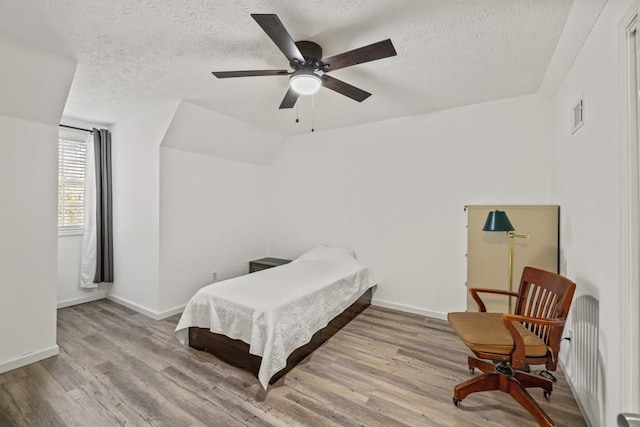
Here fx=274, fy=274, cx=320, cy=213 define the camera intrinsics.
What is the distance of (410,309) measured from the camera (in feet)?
A: 11.8

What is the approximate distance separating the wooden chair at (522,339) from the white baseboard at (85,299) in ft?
15.5

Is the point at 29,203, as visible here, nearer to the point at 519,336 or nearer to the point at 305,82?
the point at 305,82

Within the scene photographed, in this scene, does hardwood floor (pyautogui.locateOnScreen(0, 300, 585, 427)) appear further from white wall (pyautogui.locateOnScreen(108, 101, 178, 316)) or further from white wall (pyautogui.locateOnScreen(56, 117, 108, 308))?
white wall (pyautogui.locateOnScreen(56, 117, 108, 308))

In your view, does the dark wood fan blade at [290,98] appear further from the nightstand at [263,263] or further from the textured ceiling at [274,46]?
the nightstand at [263,263]

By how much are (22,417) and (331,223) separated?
11.3 ft

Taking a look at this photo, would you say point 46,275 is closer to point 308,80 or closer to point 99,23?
point 99,23

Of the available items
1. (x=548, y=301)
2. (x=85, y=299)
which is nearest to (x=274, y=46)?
(x=548, y=301)

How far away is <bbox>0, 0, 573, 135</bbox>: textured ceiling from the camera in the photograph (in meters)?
1.65

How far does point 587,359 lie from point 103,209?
5.30 m

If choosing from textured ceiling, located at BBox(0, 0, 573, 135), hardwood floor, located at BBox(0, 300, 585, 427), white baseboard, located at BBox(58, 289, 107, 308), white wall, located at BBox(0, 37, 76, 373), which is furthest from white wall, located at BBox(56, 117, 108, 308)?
white wall, located at BBox(0, 37, 76, 373)

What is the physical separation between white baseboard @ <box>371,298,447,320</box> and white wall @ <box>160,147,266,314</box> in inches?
86.6

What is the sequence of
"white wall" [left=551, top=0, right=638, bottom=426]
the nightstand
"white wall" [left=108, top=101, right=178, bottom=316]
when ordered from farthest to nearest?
the nightstand → "white wall" [left=108, top=101, right=178, bottom=316] → "white wall" [left=551, top=0, right=638, bottom=426]

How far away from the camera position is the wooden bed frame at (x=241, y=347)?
2287 millimetres

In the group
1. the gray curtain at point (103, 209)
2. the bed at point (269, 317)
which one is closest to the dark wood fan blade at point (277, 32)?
the bed at point (269, 317)
